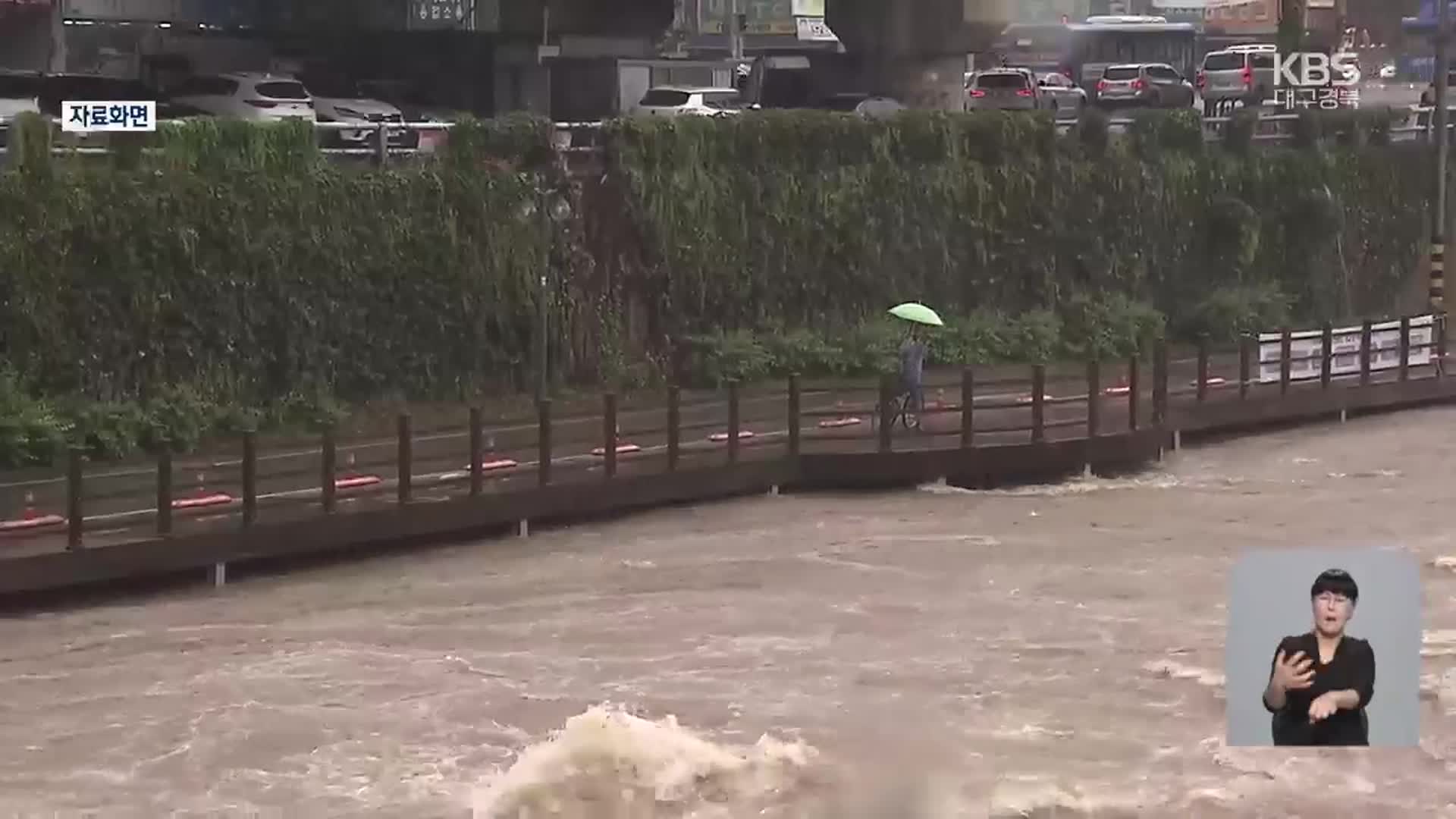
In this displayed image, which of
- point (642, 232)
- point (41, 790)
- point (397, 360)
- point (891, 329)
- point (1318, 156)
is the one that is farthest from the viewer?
point (1318, 156)

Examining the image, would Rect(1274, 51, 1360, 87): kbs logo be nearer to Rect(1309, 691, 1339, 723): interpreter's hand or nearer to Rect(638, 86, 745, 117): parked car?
Rect(638, 86, 745, 117): parked car

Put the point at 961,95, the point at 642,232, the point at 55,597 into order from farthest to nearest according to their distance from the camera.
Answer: the point at 961,95 → the point at 642,232 → the point at 55,597

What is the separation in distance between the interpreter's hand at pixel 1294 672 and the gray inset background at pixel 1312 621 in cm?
4

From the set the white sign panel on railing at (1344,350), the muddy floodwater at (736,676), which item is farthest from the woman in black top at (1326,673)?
the white sign panel on railing at (1344,350)

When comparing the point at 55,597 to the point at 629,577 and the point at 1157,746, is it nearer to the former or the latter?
the point at 629,577

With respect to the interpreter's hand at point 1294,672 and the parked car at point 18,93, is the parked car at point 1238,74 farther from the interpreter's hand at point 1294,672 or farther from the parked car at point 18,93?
the interpreter's hand at point 1294,672

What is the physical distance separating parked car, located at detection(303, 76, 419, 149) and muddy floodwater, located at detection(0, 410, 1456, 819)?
864 cm

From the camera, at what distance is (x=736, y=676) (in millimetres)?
17891

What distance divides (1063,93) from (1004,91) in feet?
10.0

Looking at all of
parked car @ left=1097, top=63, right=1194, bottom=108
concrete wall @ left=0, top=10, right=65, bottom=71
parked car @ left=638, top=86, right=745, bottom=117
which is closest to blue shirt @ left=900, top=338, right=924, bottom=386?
parked car @ left=638, top=86, right=745, bottom=117

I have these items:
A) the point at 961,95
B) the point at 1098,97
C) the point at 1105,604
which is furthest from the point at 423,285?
the point at 1098,97

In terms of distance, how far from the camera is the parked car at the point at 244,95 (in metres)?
37.5

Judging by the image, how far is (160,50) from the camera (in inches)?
1900

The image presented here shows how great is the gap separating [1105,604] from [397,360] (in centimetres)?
1223
